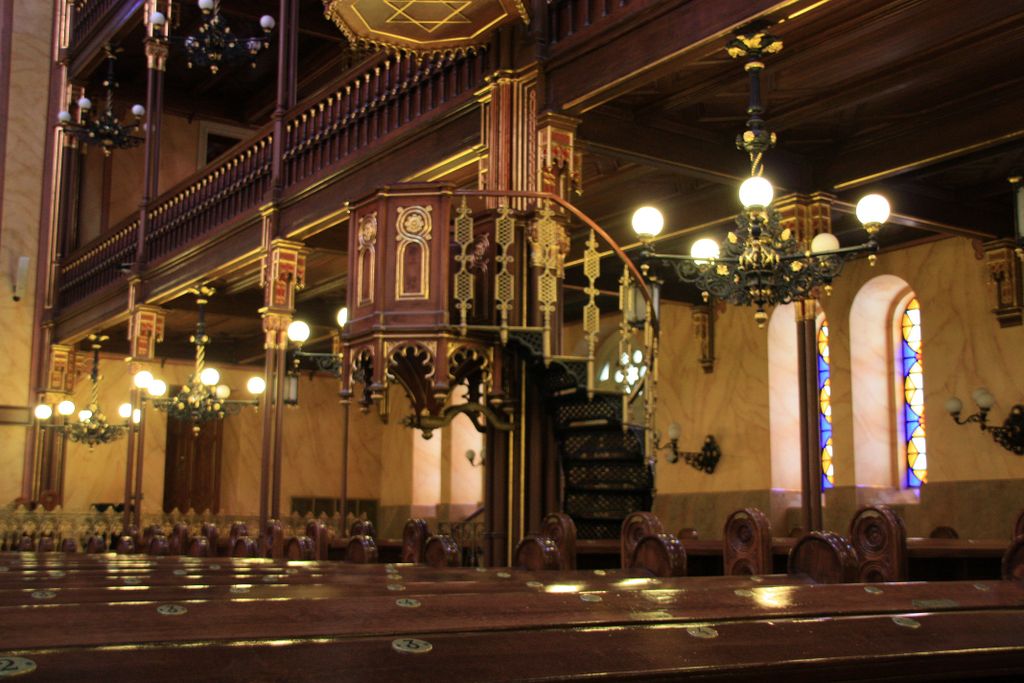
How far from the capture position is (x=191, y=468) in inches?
887

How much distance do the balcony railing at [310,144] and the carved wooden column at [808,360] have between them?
10.8 feet

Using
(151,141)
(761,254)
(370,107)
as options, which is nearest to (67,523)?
(151,141)

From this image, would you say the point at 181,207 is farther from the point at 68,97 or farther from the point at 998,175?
the point at 998,175

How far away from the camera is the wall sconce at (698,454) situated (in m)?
16.2

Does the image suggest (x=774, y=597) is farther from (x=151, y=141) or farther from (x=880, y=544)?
(x=151, y=141)

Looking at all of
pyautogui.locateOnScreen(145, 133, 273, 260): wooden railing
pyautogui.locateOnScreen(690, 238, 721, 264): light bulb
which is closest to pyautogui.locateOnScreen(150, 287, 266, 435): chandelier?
pyautogui.locateOnScreen(145, 133, 273, 260): wooden railing

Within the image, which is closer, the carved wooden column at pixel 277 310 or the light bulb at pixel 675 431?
the carved wooden column at pixel 277 310

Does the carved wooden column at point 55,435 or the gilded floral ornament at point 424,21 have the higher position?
the gilded floral ornament at point 424,21

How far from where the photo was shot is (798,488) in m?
15.6

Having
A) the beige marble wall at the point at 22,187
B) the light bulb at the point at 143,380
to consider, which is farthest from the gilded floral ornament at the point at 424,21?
the beige marble wall at the point at 22,187

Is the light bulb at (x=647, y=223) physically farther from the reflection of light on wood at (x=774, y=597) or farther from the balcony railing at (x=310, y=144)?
the reflection of light on wood at (x=774, y=597)

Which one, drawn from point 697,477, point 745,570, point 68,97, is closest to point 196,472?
point 68,97

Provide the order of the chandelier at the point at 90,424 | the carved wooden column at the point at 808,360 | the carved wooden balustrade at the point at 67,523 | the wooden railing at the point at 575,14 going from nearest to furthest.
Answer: the wooden railing at the point at 575,14
the carved wooden column at the point at 808,360
the carved wooden balustrade at the point at 67,523
the chandelier at the point at 90,424

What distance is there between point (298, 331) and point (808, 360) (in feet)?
19.3
